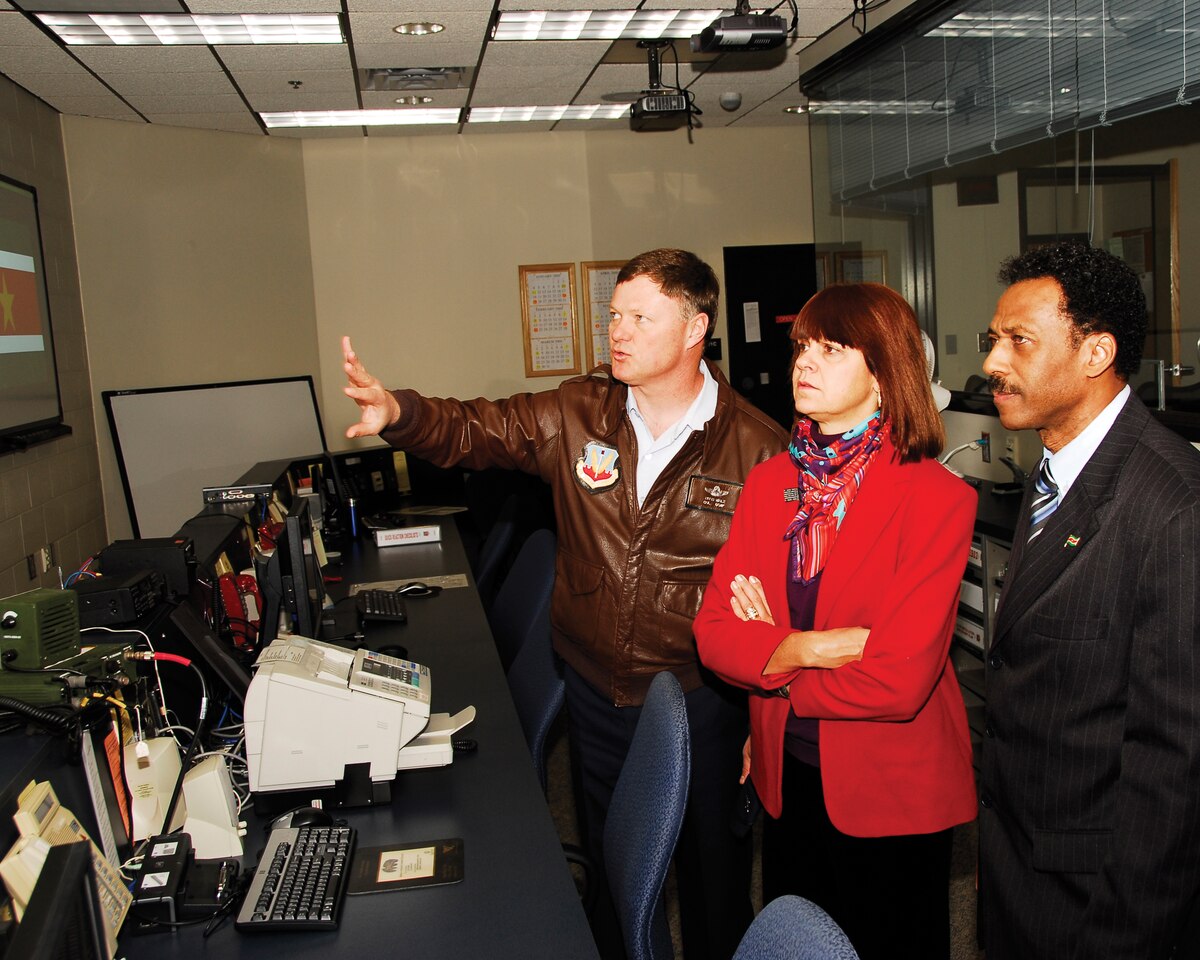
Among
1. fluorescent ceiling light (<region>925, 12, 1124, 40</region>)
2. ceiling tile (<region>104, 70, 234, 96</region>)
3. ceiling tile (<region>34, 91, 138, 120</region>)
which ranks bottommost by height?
fluorescent ceiling light (<region>925, 12, 1124, 40</region>)

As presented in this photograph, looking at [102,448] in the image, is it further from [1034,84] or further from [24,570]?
[1034,84]

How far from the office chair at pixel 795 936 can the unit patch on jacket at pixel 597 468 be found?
1172 mm

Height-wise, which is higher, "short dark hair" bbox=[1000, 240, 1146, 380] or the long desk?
"short dark hair" bbox=[1000, 240, 1146, 380]

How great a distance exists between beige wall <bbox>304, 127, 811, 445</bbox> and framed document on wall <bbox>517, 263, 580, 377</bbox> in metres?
0.06

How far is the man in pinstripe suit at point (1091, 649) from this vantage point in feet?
4.52

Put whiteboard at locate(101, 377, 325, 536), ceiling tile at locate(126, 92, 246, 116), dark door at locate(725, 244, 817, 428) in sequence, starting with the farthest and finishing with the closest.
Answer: dark door at locate(725, 244, 817, 428) < whiteboard at locate(101, 377, 325, 536) < ceiling tile at locate(126, 92, 246, 116)

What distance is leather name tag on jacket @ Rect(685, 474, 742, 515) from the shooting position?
2.18 metres

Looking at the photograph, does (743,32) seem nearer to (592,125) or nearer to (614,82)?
(614,82)

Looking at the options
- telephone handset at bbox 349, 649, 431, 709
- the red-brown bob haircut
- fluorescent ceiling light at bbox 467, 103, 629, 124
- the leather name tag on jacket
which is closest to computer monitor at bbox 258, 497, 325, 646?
telephone handset at bbox 349, 649, 431, 709

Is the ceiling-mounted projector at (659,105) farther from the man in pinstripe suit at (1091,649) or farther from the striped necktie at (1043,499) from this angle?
the striped necktie at (1043,499)

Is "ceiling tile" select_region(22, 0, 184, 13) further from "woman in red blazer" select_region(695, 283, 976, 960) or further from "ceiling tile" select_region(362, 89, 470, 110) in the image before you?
"woman in red blazer" select_region(695, 283, 976, 960)

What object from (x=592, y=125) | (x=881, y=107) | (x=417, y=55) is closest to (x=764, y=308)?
(x=592, y=125)

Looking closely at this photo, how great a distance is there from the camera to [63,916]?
0.74 m

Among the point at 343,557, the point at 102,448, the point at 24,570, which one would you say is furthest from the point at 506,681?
the point at 102,448
